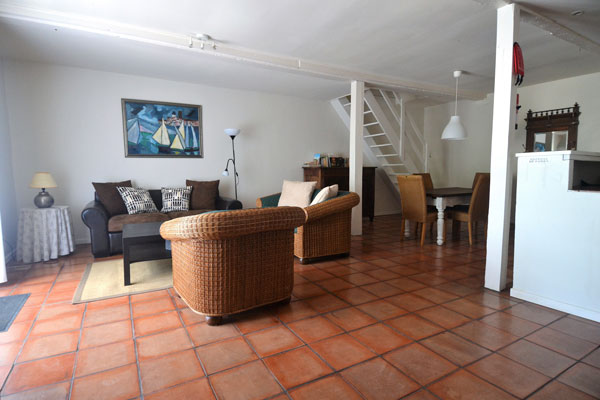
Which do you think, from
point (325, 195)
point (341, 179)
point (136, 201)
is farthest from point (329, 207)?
point (341, 179)

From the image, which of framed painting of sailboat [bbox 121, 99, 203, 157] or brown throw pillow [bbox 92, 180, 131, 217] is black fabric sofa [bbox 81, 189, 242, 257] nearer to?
brown throw pillow [bbox 92, 180, 131, 217]

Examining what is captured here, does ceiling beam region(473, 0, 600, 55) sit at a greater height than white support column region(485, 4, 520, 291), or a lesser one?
greater

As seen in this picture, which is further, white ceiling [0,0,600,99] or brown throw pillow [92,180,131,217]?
brown throw pillow [92,180,131,217]

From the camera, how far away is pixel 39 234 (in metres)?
3.48

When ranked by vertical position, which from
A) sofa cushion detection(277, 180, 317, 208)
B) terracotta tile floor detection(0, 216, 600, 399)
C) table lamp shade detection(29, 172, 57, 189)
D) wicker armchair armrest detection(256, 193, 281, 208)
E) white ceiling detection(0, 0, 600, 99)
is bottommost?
terracotta tile floor detection(0, 216, 600, 399)

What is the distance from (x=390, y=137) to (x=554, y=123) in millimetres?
2441

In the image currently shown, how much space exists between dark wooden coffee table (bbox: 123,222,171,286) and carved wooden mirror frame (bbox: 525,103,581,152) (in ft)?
18.3

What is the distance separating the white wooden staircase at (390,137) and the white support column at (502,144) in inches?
115

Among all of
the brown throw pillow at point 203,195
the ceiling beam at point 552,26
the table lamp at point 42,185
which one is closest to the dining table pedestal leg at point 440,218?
the ceiling beam at point 552,26

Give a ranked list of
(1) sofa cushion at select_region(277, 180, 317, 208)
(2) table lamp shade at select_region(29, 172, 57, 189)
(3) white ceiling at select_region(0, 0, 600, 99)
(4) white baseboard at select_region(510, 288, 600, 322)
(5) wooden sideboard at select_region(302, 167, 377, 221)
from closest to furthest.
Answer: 1. (4) white baseboard at select_region(510, 288, 600, 322)
2. (3) white ceiling at select_region(0, 0, 600, 99)
3. (2) table lamp shade at select_region(29, 172, 57, 189)
4. (1) sofa cushion at select_region(277, 180, 317, 208)
5. (5) wooden sideboard at select_region(302, 167, 377, 221)

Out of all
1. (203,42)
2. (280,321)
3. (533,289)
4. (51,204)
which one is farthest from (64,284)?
(533,289)

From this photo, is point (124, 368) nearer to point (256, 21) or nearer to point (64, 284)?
point (64, 284)

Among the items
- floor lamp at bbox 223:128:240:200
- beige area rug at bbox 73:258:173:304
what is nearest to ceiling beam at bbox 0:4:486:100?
floor lamp at bbox 223:128:240:200

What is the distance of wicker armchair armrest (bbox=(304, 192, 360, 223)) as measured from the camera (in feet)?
10.5
